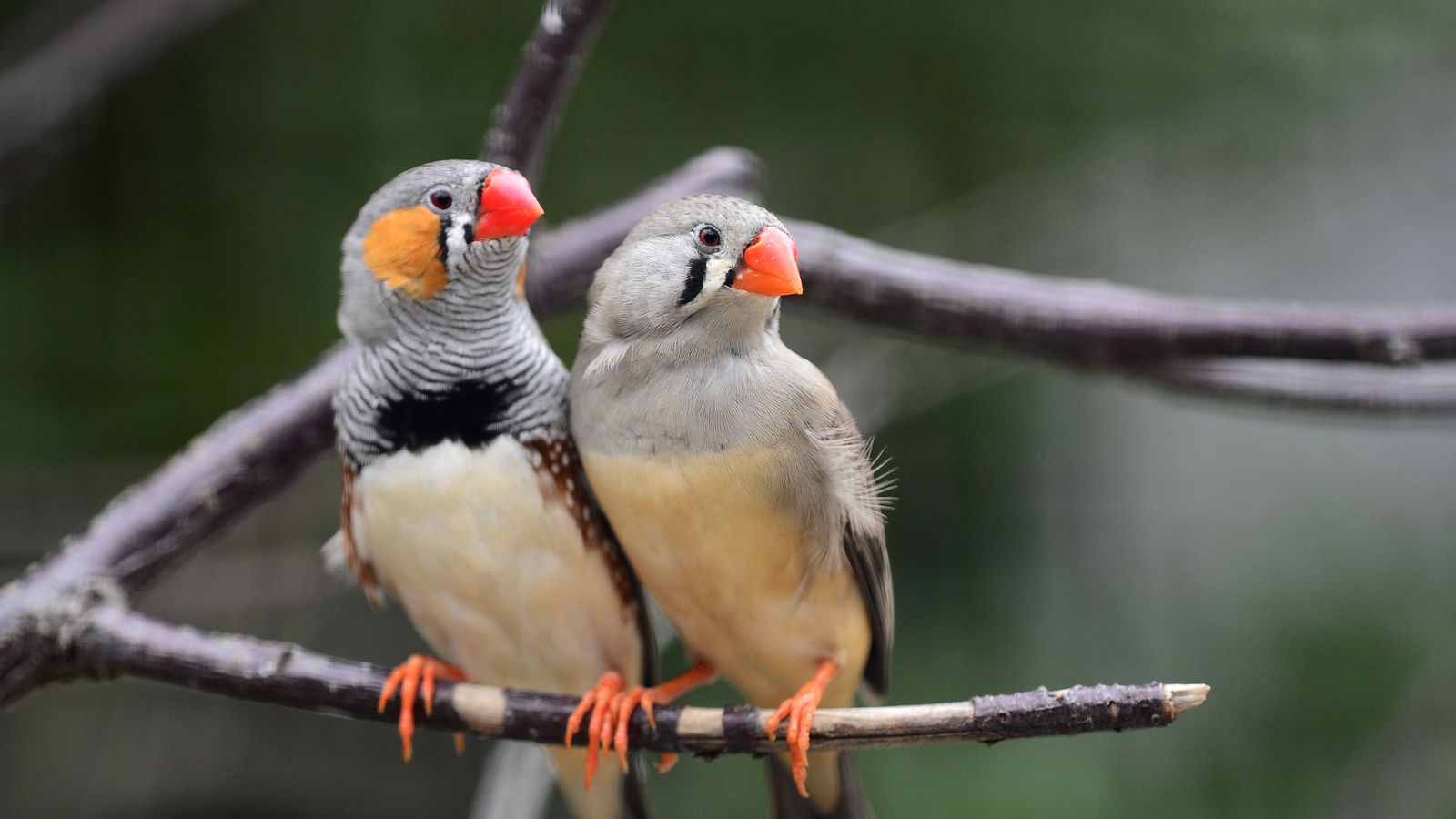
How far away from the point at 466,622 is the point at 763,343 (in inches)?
15.8

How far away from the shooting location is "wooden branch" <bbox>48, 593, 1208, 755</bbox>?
3.06 feet

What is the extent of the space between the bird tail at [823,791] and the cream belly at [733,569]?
121 millimetres

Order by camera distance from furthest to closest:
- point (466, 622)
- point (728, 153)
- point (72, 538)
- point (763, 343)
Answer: point (728, 153) < point (72, 538) < point (466, 622) < point (763, 343)

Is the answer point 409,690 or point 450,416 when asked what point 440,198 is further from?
point 409,690

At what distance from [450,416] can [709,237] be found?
294mm

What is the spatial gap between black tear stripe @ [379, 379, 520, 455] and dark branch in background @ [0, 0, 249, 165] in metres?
1.62

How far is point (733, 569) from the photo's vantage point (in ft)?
3.67

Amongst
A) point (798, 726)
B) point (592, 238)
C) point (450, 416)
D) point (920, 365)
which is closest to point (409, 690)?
point (450, 416)

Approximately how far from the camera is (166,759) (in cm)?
262

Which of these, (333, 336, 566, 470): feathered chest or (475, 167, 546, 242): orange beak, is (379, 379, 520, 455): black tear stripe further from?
(475, 167, 546, 242): orange beak

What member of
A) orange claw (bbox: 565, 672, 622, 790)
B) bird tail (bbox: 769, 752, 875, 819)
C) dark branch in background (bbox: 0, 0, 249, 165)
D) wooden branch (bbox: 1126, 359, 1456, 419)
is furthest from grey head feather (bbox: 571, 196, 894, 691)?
dark branch in background (bbox: 0, 0, 249, 165)

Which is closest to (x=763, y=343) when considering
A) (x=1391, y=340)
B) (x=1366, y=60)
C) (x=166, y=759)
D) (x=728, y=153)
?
(x=728, y=153)

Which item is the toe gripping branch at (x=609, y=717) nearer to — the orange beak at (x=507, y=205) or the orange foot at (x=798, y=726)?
the orange foot at (x=798, y=726)

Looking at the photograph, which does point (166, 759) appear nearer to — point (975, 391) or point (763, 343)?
point (975, 391)
